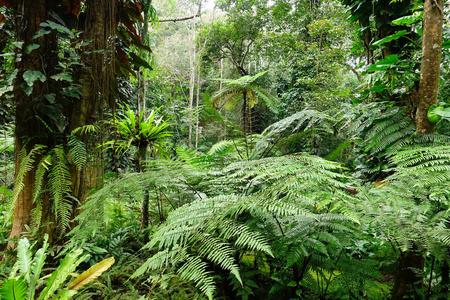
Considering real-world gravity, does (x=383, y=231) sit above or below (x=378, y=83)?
below

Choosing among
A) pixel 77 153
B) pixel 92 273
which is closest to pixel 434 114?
pixel 92 273

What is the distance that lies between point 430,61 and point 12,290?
1967 millimetres

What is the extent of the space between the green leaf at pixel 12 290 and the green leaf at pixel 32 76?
1039 millimetres

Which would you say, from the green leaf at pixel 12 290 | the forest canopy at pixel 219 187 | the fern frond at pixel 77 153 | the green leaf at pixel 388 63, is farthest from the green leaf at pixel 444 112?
the fern frond at pixel 77 153

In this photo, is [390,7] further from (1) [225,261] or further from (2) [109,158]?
(2) [109,158]

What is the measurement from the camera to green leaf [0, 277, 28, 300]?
58 cm

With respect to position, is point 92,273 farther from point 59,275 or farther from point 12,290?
point 12,290

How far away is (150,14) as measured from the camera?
2248 mm

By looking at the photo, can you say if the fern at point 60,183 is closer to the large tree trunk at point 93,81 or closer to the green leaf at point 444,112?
the large tree trunk at point 93,81

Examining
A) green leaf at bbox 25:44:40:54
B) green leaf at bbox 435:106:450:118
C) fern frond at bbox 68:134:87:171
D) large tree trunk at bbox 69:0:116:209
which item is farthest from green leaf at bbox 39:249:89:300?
green leaf at bbox 435:106:450:118

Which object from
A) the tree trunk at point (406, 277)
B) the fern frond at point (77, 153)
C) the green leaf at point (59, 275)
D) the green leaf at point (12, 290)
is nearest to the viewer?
the green leaf at point (12, 290)

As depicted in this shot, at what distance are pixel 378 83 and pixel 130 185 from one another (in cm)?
175

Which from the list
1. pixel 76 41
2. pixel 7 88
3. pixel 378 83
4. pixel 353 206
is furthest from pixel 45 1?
pixel 378 83

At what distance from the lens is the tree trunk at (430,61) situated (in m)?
1.16
